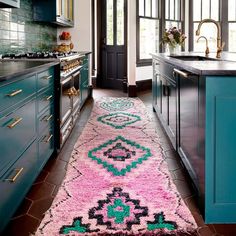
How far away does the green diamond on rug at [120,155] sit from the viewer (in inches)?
113

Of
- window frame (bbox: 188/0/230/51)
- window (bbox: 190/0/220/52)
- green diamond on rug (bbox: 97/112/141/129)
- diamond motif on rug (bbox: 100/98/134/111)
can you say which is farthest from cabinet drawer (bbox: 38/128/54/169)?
window frame (bbox: 188/0/230/51)

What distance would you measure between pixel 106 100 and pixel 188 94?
4.34 m

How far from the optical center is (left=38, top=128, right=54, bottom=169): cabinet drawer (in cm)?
259

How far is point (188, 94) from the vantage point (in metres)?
2.41

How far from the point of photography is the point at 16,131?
1.92 m

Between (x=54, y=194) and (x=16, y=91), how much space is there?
79 centimetres

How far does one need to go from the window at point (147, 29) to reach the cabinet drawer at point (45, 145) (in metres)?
4.79

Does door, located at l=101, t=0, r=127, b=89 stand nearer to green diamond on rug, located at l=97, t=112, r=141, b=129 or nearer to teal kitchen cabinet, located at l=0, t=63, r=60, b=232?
green diamond on rug, located at l=97, t=112, r=141, b=129

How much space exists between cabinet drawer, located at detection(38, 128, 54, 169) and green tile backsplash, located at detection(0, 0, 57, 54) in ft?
3.10

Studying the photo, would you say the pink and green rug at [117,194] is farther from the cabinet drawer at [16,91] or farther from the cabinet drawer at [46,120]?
the cabinet drawer at [16,91]

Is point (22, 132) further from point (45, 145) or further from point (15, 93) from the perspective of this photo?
point (45, 145)

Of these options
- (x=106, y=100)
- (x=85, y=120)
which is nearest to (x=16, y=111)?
(x=85, y=120)

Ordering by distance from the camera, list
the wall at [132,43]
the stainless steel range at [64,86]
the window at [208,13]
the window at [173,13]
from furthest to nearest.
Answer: the window at [208,13] → the window at [173,13] → the wall at [132,43] → the stainless steel range at [64,86]

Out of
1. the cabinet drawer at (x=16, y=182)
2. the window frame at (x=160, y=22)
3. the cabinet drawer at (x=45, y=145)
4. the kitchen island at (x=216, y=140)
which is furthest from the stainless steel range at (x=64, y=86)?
the window frame at (x=160, y=22)
